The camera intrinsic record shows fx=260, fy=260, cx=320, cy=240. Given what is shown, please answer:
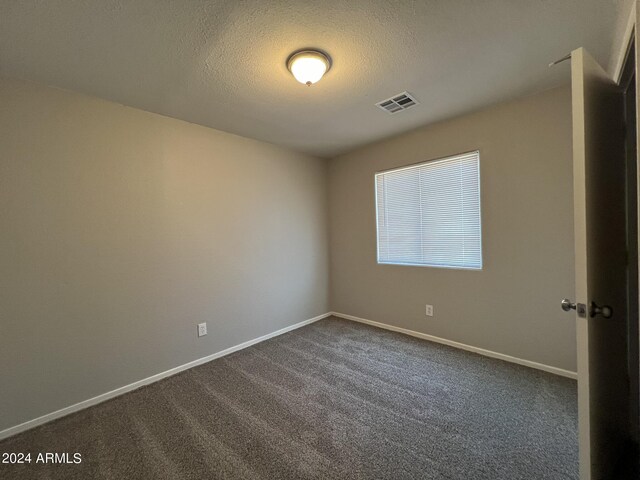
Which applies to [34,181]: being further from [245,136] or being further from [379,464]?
[379,464]

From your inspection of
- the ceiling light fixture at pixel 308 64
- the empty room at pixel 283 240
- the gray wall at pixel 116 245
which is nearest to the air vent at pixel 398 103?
the empty room at pixel 283 240

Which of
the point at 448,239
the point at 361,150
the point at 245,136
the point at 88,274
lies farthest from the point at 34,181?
the point at 448,239

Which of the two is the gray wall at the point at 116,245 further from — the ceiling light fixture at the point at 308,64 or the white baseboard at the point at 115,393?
the ceiling light fixture at the point at 308,64

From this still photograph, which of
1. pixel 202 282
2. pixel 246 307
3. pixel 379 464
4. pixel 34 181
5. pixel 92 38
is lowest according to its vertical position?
pixel 379 464

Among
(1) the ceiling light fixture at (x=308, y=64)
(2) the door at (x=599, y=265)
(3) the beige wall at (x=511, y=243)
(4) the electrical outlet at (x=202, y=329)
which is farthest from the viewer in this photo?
(4) the electrical outlet at (x=202, y=329)

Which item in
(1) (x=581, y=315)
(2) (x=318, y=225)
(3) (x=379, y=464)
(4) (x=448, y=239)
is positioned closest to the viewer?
(1) (x=581, y=315)

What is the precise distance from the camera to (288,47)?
1594 mm

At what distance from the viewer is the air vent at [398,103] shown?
2.24 m

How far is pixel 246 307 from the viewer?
3.01m

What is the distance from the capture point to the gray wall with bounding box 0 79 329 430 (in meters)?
1.78

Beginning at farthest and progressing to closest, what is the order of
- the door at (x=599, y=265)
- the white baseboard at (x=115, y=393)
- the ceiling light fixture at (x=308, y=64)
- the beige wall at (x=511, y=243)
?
the beige wall at (x=511, y=243), the white baseboard at (x=115, y=393), the ceiling light fixture at (x=308, y=64), the door at (x=599, y=265)

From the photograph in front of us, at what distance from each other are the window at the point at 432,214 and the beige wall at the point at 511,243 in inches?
3.6

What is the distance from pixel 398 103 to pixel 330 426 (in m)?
2.62

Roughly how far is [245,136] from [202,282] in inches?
67.0
